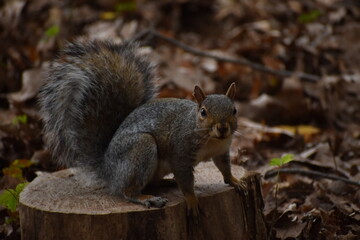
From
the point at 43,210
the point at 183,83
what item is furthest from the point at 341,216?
the point at 183,83

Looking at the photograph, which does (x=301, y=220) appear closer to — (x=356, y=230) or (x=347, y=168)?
(x=356, y=230)

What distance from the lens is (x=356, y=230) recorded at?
3428 millimetres

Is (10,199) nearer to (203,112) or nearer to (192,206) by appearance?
(192,206)

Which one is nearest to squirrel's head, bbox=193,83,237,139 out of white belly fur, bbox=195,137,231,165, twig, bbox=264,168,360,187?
white belly fur, bbox=195,137,231,165

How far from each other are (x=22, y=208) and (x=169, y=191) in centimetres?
82

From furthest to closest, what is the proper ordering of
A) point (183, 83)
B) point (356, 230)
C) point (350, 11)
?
1. point (350, 11)
2. point (183, 83)
3. point (356, 230)

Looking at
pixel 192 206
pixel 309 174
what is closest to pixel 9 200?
pixel 192 206

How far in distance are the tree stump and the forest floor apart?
0.39m

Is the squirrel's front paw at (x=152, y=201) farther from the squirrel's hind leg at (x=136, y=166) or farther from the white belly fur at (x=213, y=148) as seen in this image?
the white belly fur at (x=213, y=148)

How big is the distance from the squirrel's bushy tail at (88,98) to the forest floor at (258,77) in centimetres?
66

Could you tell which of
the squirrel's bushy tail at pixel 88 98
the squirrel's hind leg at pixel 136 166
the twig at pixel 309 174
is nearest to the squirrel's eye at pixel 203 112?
the squirrel's hind leg at pixel 136 166

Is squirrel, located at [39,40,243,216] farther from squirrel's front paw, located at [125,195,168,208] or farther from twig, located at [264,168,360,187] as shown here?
twig, located at [264,168,360,187]

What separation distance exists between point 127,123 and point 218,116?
2.09ft

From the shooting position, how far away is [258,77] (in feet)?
21.4
